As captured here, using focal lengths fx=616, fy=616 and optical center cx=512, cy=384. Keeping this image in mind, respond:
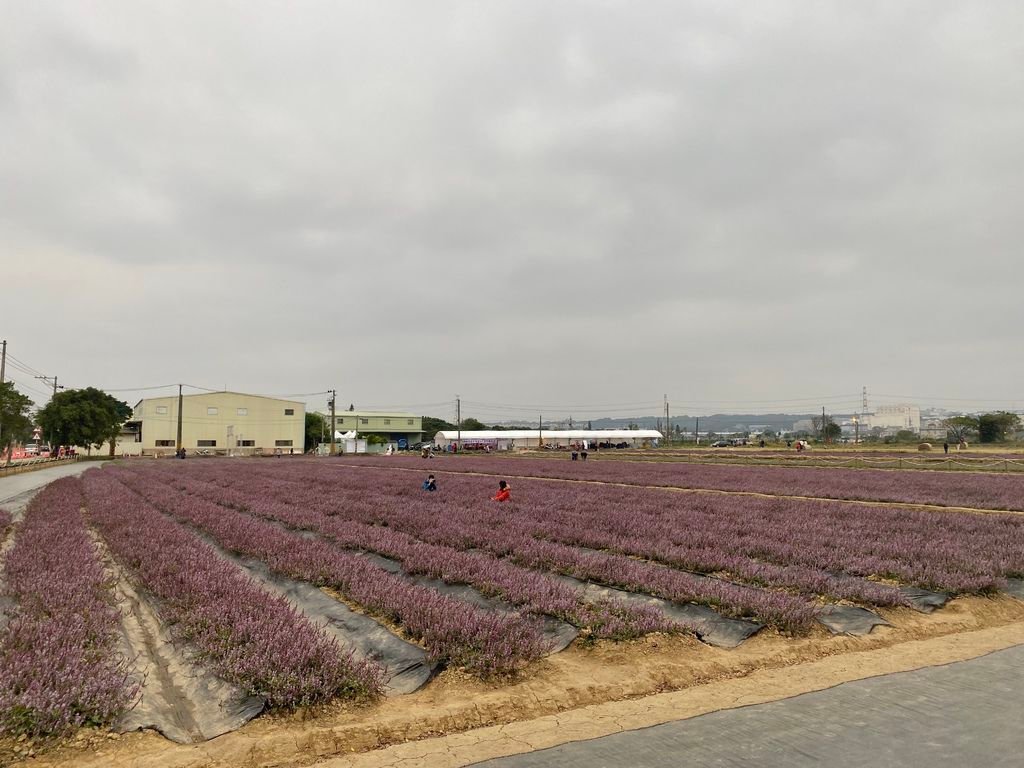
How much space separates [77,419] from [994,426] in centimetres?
12324

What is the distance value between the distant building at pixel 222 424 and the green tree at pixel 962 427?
104m

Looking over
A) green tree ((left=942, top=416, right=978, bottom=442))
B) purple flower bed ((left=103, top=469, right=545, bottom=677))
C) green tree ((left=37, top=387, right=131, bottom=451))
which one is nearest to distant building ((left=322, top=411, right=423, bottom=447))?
green tree ((left=37, top=387, right=131, bottom=451))

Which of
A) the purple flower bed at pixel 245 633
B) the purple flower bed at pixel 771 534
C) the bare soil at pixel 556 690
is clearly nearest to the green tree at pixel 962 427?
the purple flower bed at pixel 771 534

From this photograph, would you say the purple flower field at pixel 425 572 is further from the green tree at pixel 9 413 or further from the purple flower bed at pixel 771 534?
the green tree at pixel 9 413

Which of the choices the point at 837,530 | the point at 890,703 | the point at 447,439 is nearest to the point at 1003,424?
the point at 447,439

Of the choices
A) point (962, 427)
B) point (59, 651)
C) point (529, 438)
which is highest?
point (962, 427)

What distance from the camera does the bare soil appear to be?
4086 mm

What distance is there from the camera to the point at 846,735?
4418 millimetres

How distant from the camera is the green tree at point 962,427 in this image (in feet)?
321

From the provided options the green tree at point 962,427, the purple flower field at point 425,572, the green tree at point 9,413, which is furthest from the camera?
the green tree at point 962,427

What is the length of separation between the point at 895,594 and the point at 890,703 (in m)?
3.35

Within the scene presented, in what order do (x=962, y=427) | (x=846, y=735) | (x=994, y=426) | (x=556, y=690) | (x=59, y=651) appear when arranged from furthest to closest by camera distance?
(x=962, y=427), (x=994, y=426), (x=556, y=690), (x=59, y=651), (x=846, y=735)

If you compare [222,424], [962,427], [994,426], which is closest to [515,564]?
[222,424]

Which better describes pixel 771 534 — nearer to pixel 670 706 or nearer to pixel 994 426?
pixel 670 706
